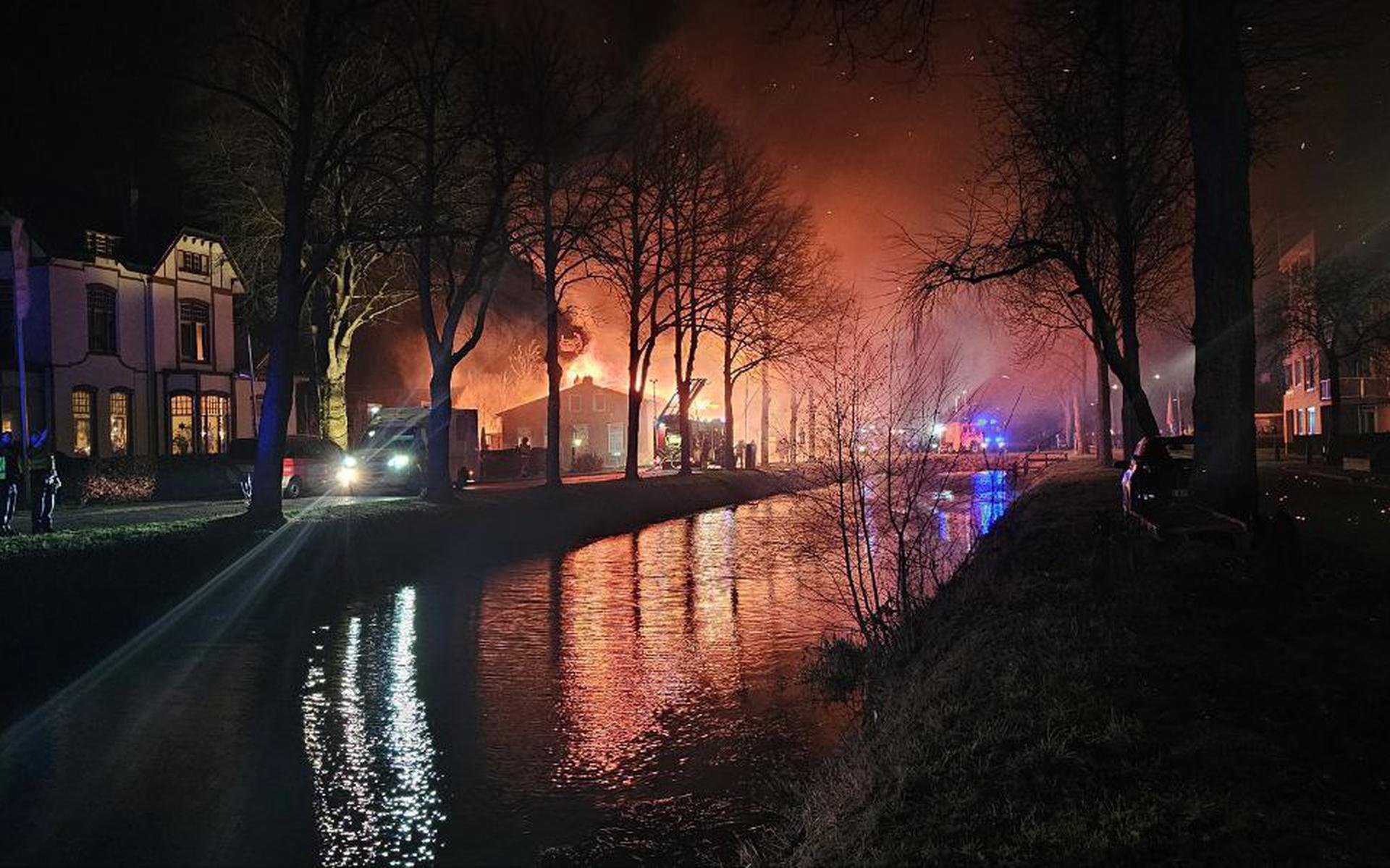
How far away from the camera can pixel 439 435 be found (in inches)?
1153

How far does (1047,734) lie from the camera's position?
20.4 feet

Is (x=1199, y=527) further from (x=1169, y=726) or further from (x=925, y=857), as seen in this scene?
(x=925, y=857)

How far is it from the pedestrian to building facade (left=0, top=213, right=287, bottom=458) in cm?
1924

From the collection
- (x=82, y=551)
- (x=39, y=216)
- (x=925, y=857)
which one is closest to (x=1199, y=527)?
(x=925, y=857)

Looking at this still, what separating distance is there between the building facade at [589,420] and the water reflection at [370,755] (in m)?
64.4

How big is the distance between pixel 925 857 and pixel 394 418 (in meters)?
32.6

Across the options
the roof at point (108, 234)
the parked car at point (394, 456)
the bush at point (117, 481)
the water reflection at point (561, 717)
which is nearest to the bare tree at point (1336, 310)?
the parked car at point (394, 456)

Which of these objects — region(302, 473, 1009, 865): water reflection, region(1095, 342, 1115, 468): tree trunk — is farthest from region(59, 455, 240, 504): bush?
region(1095, 342, 1115, 468): tree trunk

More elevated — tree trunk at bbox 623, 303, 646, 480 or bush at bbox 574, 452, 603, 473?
tree trunk at bbox 623, 303, 646, 480

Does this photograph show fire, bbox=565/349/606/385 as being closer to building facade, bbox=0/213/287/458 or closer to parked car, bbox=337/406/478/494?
building facade, bbox=0/213/287/458

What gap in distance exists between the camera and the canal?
7.11 meters

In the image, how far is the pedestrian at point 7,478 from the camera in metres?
19.3

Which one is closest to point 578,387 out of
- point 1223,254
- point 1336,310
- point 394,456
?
point 394,456

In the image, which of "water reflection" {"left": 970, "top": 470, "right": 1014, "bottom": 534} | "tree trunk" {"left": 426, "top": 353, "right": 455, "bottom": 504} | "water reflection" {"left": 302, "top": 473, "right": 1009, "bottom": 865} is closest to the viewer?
"water reflection" {"left": 302, "top": 473, "right": 1009, "bottom": 865}
